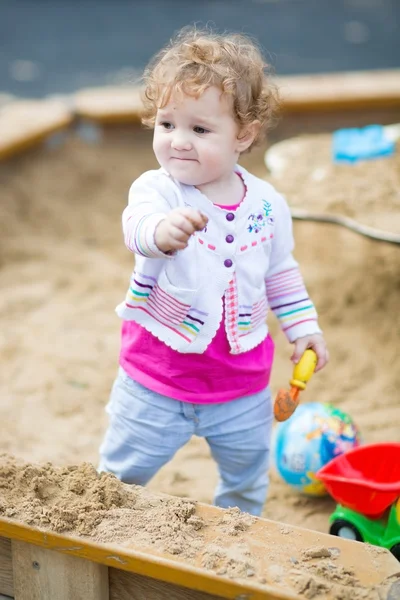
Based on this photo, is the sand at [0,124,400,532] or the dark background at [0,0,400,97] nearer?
the sand at [0,124,400,532]

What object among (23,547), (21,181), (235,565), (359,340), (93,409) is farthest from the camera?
(21,181)

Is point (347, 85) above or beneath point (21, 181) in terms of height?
above

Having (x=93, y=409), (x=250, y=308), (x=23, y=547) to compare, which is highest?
(x=250, y=308)

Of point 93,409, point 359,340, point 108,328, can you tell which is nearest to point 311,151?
point 359,340

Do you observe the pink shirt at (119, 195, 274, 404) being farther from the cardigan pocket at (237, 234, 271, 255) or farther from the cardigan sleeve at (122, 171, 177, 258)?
the cardigan sleeve at (122, 171, 177, 258)

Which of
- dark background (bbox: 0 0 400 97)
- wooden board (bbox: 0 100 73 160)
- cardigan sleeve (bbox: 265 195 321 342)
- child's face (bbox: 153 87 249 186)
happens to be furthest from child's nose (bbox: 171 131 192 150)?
dark background (bbox: 0 0 400 97)

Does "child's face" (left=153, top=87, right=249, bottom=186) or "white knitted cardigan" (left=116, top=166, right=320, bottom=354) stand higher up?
"child's face" (left=153, top=87, right=249, bottom=186)

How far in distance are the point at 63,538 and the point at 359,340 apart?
6.47 ft

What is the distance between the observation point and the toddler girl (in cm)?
169

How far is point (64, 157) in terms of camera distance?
4926 mm

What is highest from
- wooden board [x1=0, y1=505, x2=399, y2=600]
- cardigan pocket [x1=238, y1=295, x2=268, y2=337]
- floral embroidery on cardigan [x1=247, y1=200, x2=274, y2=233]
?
floral embroidery on cardigan [x1=247, y1=200, x2=274, y2=233]

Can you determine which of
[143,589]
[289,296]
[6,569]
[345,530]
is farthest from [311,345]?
[6,569]

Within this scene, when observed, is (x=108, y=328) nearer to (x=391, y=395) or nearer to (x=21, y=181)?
(x=391, y=395)

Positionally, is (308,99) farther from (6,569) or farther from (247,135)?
(6,569)
